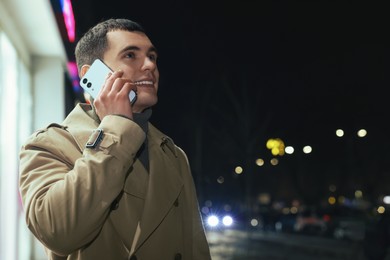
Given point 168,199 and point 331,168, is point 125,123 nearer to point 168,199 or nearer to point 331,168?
point 168,199

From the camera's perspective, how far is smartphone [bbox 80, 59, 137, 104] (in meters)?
1.75

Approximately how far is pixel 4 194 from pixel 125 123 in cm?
512

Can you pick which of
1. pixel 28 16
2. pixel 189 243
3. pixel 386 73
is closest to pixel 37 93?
pixel 28 16

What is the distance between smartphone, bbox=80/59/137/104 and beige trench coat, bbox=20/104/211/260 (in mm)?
143

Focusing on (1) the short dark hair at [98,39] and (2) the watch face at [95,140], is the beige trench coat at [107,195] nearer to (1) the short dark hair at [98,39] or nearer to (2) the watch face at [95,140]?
(2) the watch face at [95,140]

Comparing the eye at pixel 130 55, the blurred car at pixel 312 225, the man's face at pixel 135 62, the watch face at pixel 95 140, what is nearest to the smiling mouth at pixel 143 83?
the man's face at pixel 135 62

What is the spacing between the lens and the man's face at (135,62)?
1828 millimetres

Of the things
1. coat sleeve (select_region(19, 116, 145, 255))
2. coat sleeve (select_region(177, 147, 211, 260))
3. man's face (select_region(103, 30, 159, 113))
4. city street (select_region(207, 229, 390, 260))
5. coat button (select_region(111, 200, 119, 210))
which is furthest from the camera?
city street (select_region(207, 229, 390, 260))

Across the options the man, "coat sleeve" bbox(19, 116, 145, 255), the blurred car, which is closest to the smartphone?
the man

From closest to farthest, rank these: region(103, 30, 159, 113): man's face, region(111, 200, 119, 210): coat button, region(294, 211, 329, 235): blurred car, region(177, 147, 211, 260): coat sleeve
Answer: region(111, 200, 119, 210): coat button → region(103, 30, 159, 113): man's face → region(177, 147, 211, 260): coat sleeve → region(294, 211, 329, 235): blurred car

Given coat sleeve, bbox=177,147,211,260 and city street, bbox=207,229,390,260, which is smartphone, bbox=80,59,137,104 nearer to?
coat sleeve, bbox=177,147,211,260

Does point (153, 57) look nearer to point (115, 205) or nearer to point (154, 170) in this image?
point (154, 170)

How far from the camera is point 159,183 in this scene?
5.91 ft

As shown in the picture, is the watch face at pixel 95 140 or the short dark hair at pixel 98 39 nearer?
the watch face at pixel 95 140
